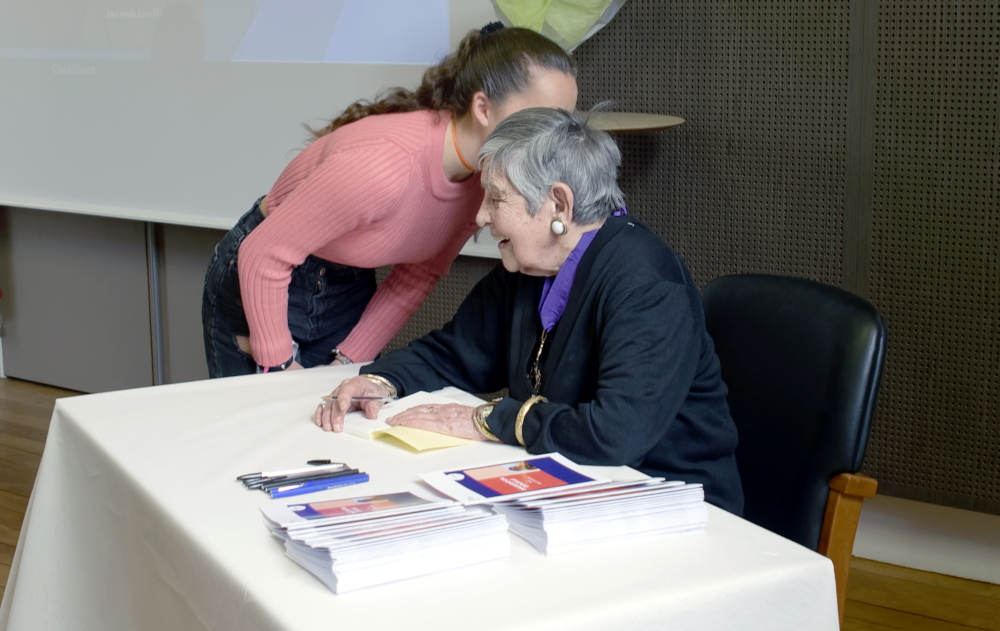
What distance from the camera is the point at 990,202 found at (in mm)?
2166

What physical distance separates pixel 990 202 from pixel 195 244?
2819mm

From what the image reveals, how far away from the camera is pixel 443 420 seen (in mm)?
1335

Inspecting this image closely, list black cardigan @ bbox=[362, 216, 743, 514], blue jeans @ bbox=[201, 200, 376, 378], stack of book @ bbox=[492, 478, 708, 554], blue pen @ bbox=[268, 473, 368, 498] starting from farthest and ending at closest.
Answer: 1. blue jeans @ bbox=[201, 200, 376, 378]
2. black cardigan @ bbox=[362, 216, 743, 514]
3. blue pen @ bbox=[268, 473, 368, 498]
4. stack of book @ bbox=[492, 478, 708, 554]

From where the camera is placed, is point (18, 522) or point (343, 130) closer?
point (343, 130)

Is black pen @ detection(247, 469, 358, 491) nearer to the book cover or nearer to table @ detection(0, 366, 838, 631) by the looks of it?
table @ detection(0, 366, 838, 631)

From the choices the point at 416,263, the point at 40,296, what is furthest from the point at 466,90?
the point at 40,296

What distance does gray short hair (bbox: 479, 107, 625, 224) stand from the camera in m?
1.37

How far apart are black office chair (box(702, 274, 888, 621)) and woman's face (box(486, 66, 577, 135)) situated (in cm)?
44

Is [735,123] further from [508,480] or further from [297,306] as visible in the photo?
[508,480]

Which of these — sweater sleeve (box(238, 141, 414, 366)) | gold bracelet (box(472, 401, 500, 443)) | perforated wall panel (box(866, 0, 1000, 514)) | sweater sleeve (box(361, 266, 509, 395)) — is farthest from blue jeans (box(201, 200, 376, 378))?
perforated wall panel (box(866, 0, 1000, 514))

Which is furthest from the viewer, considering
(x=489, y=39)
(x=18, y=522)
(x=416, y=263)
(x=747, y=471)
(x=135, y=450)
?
(x=18, y=522)

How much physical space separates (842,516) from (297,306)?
41.3 inches

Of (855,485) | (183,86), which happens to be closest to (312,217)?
(855,485)

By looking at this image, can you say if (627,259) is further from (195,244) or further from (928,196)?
(195,244)
